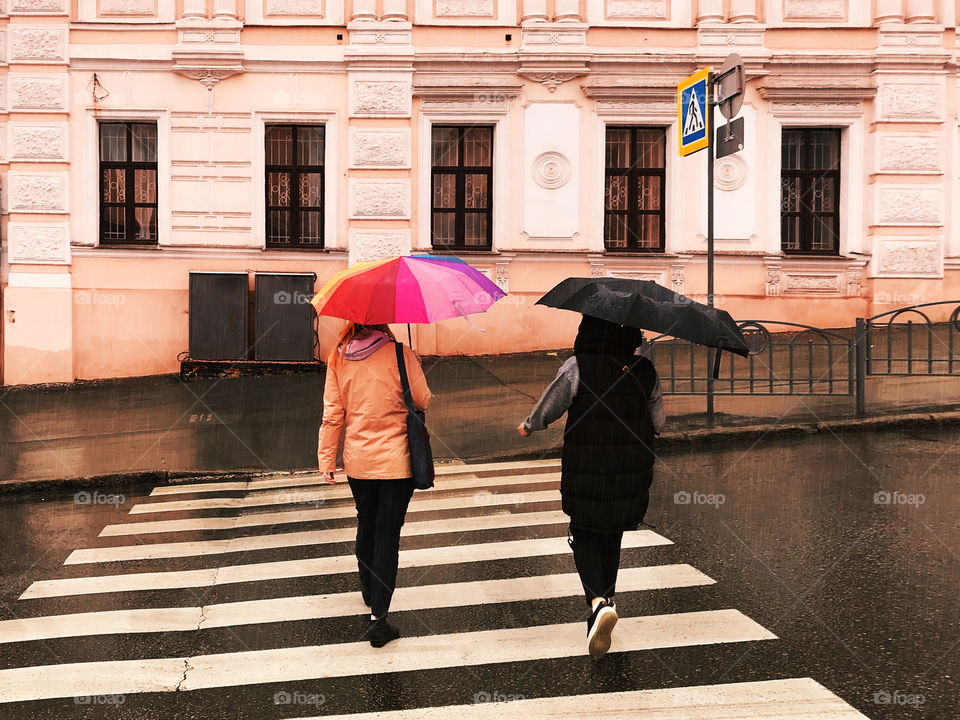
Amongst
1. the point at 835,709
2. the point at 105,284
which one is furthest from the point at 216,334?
the point at 835,709

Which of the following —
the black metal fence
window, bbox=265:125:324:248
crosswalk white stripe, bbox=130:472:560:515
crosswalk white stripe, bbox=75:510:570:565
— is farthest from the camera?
window, bbox=265:125:324:248

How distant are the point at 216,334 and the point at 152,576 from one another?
10.2m

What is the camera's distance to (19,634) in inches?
214

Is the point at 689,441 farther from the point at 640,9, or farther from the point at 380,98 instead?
the point at 640,9

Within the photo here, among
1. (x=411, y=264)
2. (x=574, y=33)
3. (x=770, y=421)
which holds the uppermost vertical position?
(x=574, y=33)

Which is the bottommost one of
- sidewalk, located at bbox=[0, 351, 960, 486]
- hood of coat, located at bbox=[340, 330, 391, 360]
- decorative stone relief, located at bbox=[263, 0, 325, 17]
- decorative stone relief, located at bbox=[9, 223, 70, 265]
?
sidewalk, located at bbox=[0, 351, 960, 486]

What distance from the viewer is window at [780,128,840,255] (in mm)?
17812

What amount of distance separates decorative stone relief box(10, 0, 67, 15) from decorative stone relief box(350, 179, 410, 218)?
5645 mm

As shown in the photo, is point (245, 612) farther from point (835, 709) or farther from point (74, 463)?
point (74, 463)

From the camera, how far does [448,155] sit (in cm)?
1742

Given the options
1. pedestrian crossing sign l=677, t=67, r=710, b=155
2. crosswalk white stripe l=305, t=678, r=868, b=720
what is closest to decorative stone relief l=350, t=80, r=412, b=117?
pedestrian crossing sign l=677, t=67, r=710, b=155

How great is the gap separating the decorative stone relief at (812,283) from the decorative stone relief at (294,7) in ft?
30.9

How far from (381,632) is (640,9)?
1463cm

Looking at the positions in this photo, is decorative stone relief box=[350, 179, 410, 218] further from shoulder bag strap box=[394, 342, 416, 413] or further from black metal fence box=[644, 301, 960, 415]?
shoulder bag strap box=[394, 342, 416, 413]
